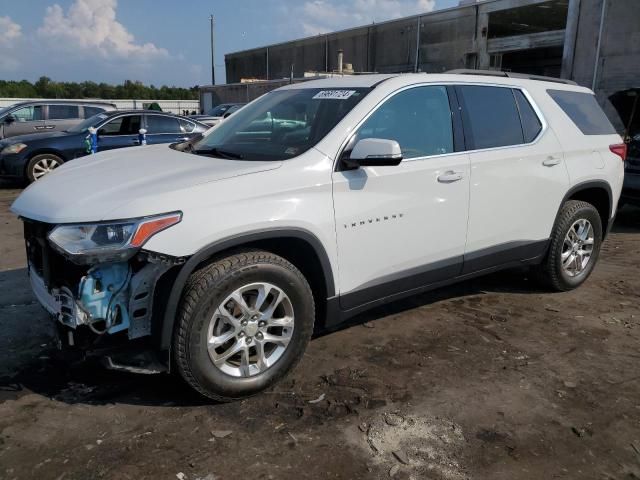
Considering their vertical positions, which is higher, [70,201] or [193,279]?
[70,201]

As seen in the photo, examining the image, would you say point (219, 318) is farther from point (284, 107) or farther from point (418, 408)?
point (284, 107)

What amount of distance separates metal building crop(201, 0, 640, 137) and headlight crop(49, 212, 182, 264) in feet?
25.7

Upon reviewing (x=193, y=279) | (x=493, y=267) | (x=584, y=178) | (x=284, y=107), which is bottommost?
(x=493, y=267)

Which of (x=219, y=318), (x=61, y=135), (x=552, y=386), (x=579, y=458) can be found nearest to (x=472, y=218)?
(x=552, y=386)

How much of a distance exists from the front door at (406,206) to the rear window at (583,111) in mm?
1508

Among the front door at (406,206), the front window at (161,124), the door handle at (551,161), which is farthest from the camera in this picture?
the front window at (161,124)

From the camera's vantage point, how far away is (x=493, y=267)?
4215mm

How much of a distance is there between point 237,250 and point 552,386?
2094 millimetres

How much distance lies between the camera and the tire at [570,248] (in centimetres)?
464

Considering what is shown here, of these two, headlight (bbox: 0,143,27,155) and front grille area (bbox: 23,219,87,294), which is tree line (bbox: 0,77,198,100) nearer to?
headlight (bbox: 0,143,27,155)

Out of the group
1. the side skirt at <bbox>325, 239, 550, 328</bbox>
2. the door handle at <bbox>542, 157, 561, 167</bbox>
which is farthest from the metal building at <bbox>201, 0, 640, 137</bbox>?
the side skirt at <bbox>325, 239, 550, 328</bbox>

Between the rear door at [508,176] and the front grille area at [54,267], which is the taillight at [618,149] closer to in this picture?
the rear door at [508,176]

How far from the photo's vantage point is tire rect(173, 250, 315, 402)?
8.99 feet

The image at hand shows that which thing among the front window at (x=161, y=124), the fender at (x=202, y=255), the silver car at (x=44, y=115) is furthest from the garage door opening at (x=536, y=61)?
the fender at (x=202, y=255)
